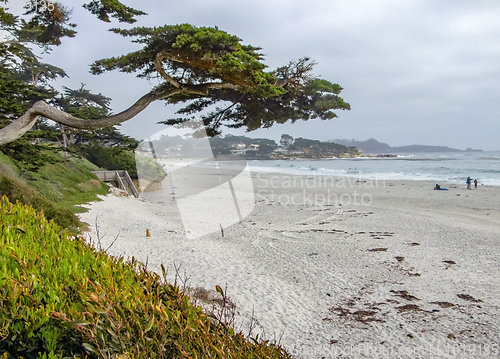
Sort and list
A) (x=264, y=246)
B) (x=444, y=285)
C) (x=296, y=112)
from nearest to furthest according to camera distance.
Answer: (x=296, y=112) < (x=444, y=285) < (x=264, y=246)

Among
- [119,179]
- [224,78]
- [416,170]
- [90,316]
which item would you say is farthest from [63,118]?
[416,170]

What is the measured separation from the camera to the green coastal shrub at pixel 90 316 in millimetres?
1467

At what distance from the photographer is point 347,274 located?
767cm

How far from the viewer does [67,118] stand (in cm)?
520

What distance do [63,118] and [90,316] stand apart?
4.56 metres

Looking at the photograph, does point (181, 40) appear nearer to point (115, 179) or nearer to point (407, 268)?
point (407, 268)

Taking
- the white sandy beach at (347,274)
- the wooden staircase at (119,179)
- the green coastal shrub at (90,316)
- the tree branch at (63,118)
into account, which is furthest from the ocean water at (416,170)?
the green coastal shrub at (90,316)

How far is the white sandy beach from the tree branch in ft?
9.40

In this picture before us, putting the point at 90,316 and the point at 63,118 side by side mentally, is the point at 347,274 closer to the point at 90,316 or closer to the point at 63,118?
the point at 63,118

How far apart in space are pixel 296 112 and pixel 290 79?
84 cm

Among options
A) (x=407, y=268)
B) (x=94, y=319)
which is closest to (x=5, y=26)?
(x=94, y=319)

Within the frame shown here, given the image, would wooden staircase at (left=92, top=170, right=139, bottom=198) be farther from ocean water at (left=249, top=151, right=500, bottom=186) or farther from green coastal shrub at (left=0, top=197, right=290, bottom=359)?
ocean water at (left=249, top=151, right=500, bottom=186)

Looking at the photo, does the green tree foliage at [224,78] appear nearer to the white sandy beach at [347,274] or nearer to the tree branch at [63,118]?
the tree branch at [63,118]

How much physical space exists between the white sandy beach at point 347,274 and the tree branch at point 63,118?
287cm
